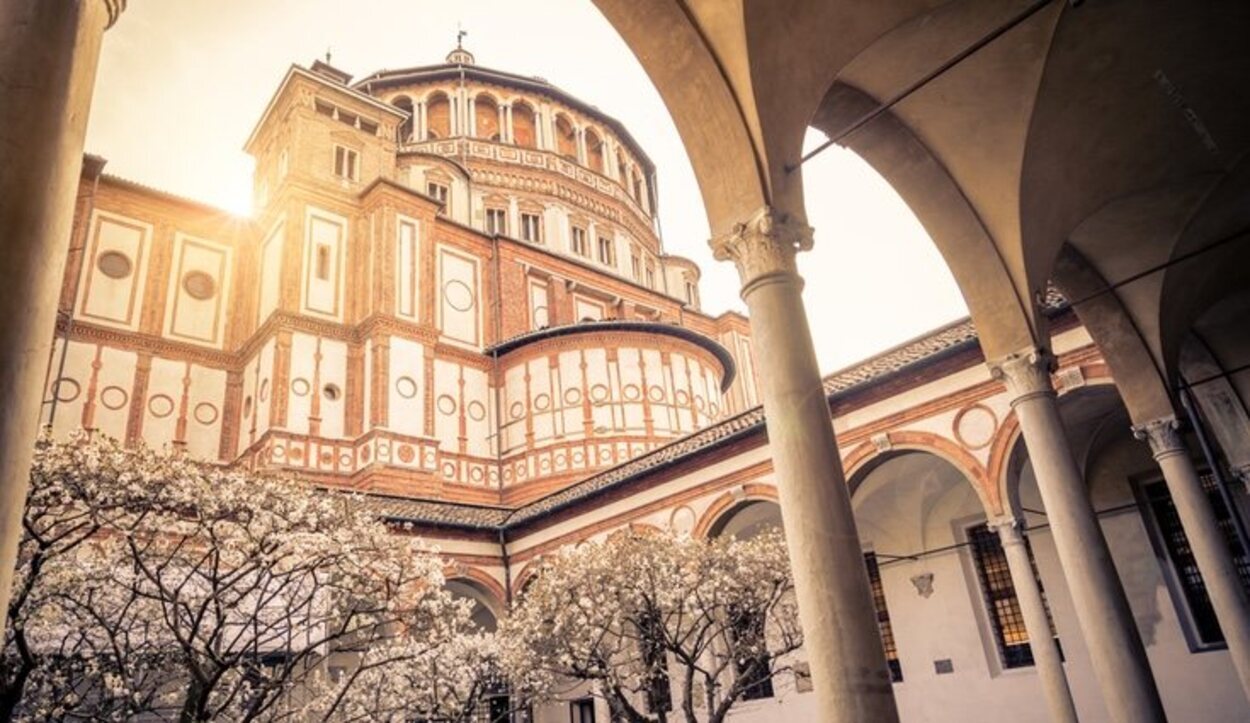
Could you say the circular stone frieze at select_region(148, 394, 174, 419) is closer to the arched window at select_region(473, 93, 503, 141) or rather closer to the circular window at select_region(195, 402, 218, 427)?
the circular window at select_region(195, 402, 218, 427)

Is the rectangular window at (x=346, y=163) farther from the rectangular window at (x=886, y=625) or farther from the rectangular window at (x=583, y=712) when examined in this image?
the rectangular window at (x=886, y=625)

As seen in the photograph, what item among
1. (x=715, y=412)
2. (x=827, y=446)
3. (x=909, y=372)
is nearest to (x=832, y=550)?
(x=827, y=446)

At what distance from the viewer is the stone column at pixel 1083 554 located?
6.07 metres

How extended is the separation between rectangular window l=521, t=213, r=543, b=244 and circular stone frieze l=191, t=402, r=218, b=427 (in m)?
14.1

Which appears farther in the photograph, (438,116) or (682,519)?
(438,116)

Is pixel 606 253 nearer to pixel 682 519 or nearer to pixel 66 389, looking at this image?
pixel 682 519

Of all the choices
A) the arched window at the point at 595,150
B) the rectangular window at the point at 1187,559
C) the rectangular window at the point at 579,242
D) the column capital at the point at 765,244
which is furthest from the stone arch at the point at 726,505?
the arched window at the point at 595,150

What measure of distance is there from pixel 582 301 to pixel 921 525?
1744 centimetres

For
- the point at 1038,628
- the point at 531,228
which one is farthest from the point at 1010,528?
the point at 531,228

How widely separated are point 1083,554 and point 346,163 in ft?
78.9

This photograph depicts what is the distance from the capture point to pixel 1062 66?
684 centimetres

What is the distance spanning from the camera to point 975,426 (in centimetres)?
1236

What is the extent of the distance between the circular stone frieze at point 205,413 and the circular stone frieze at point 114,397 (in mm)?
1725

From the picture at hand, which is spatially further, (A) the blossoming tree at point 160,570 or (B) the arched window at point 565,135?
(B) the arched window at point 565,135
